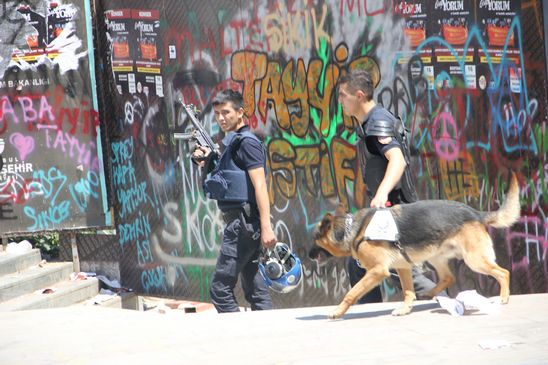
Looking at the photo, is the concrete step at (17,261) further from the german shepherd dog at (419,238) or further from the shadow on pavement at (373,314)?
the german shepherd dog at (419,238)

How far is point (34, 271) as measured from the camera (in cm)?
948

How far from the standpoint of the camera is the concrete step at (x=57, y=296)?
8609mm

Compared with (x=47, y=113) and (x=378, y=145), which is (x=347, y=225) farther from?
(x=47, y=113)

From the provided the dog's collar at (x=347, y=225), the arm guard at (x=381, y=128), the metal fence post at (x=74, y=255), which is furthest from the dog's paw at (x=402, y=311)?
the metal fence post at (x=74, y=255)

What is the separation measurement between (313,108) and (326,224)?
2.73 meters

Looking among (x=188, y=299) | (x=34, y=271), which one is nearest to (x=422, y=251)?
(x=188, y=299)

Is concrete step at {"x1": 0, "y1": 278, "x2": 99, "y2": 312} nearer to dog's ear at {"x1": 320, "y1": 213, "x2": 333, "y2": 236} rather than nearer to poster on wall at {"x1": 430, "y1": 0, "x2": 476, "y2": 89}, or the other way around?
dog's ear at {"x1": 320, "y1": 213, "x2": 333, "y2": 236}

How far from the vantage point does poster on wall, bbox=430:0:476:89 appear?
8.47m

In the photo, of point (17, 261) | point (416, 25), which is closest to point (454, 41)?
point (416, 25)

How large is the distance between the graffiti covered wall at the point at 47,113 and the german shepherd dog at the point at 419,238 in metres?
4.09

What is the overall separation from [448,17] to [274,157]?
1.98 metres

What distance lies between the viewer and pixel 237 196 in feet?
22.0

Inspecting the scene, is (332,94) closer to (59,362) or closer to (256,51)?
(256,51)

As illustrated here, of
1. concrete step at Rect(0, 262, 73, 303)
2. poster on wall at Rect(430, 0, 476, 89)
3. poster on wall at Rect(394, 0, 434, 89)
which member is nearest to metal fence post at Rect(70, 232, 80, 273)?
concrete step at Rect(0, 262, 73, 303)
